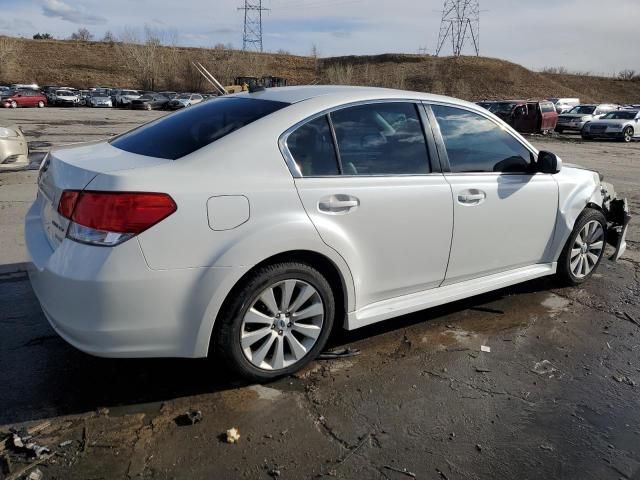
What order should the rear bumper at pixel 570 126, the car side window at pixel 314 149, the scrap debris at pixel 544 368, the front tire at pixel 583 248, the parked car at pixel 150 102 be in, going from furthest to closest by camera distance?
the parked car at pixel 150 102, the rear bumper at pixel 570 126, the front tire at pixel 583 248, the scrap debris at pixel 544 368, the car side window at pixel 314 149

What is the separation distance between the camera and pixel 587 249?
16.5ft

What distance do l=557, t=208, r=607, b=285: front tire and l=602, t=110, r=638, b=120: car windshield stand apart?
26420 mm

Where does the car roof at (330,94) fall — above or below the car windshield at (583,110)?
above

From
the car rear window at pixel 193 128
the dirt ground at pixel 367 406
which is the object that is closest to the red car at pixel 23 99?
the dirt ground at pixel 367 406

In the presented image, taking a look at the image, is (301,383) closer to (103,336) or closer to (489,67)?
(103,336)

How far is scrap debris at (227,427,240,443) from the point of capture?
275 cm

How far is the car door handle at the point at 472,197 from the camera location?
3.80m

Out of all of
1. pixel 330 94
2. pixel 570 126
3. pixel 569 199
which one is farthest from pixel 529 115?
pixel 330 94

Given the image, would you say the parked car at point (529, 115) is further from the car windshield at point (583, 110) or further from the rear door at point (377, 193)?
the rear door at point (377, 193)

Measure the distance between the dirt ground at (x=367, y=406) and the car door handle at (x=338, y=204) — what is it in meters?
1.01

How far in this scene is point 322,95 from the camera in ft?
11.6

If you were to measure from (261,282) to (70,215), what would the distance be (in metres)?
1.02

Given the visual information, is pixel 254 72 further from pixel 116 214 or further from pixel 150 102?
pixel 116 214

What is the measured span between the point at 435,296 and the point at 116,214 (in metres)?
2.18
